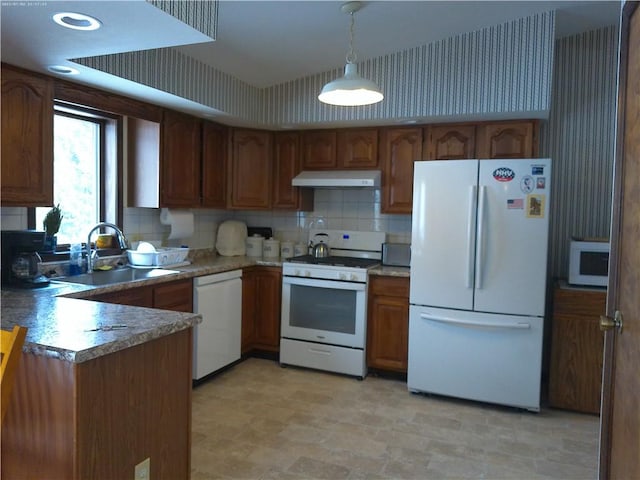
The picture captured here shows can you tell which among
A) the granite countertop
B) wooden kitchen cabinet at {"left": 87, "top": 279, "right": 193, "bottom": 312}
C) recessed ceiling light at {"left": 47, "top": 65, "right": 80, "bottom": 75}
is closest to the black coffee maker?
the granite countertop

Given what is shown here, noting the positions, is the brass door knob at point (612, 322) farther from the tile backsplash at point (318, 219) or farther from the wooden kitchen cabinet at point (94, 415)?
the tile backsplash at point (318, 219)

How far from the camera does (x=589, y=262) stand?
3.28 metres

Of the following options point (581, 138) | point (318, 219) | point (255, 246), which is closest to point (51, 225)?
point (255, 246)

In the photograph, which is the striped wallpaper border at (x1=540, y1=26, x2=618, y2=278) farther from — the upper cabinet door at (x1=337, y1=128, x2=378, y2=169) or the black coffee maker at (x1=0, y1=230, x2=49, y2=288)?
the black coffee maker at (x1=0, y1=230, x2=49, y2=288)

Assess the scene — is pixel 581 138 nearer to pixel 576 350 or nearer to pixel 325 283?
pixel 576 350

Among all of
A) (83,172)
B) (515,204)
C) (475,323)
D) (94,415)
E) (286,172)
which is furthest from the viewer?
(286,172)

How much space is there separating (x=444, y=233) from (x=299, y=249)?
159 cm

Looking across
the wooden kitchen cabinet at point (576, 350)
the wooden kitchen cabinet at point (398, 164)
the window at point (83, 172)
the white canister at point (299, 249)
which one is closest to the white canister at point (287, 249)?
the white canister at point (299, 249)

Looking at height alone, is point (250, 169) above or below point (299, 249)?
above

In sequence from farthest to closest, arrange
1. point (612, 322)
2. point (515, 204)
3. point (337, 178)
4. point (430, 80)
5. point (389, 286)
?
point (337, 178) < point (389, 286) < point (430, 80) < point (515, 204) < point (612, 322)

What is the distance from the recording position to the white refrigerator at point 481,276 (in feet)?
10.3

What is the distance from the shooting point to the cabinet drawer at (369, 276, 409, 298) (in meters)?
3.64

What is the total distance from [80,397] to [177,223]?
245 cm

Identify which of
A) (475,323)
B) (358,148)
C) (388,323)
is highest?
(358,148)
